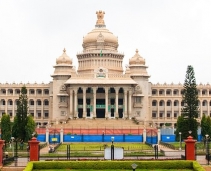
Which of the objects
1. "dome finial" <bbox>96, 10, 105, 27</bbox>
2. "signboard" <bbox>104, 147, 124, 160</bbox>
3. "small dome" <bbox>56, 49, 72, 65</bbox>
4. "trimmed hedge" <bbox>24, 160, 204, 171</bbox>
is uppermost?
"dome finial" <bbox>96, 10, 105, 27</bbox>

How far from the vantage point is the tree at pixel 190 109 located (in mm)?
59250

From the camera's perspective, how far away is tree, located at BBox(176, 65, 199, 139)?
194 ft

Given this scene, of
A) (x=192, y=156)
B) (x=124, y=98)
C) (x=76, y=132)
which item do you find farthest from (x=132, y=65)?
(x=192, y=156)

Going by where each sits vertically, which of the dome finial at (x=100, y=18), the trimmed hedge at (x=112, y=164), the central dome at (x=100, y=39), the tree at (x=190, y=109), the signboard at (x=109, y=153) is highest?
the dome finial at (x=100, y=18)

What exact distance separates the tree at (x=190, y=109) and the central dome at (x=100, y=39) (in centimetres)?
3583

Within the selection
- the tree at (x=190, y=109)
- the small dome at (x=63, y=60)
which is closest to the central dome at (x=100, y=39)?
the small dome at (x=63, y=60)

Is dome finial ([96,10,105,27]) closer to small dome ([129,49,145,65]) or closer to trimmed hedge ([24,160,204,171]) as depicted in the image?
small dome ([129,49,145,65])

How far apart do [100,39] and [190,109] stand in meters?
38.7

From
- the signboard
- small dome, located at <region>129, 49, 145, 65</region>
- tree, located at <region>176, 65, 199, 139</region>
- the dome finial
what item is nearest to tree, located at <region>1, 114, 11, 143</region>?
tree, located at <region>176, 65, 199, 139</region>

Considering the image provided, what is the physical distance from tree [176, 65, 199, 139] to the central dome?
3583 cm

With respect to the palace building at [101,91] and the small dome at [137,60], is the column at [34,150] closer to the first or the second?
the palace building at [101,91]

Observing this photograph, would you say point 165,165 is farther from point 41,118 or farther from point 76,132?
point 41,118

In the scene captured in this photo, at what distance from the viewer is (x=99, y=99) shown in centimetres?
9181

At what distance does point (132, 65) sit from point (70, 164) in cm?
Answer: 6376
